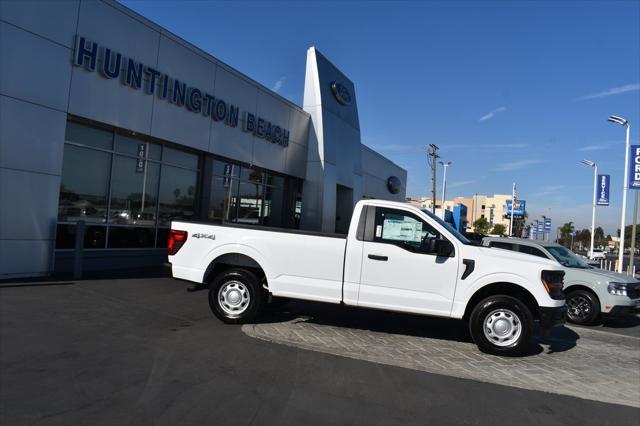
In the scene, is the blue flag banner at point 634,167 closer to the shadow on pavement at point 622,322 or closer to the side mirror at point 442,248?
the shadow on pavement at point 622,322

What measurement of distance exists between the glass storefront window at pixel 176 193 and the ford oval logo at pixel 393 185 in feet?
74.6

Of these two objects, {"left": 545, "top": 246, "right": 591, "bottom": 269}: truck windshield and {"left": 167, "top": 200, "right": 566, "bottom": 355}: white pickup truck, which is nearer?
{"left": 167, "top": 200, "right": 566, "bottom": 355}: white pickup truck

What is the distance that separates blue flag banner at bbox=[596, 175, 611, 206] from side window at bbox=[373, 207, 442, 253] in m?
27.1

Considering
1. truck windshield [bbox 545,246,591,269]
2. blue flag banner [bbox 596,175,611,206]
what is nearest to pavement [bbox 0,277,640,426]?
truck windshield [bbox 545,246,591,269]

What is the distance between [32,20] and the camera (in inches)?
368

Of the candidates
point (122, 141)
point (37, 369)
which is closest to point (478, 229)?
point (122, 141)

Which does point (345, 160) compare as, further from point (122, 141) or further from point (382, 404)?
point (382, 404)

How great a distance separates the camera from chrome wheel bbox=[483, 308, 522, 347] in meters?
6.27

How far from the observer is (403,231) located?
6770mm

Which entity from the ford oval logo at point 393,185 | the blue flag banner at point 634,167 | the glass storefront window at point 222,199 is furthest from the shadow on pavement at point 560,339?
the ford oval logo at point 393,185

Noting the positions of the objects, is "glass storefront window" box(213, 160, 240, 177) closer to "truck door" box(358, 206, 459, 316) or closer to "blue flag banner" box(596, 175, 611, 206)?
"truck door" box(358, 206, 459, 316)

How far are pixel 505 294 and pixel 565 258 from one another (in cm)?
518

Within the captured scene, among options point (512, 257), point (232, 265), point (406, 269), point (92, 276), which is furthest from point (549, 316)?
point (92, 276)

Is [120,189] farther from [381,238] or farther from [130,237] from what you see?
[381,238]
